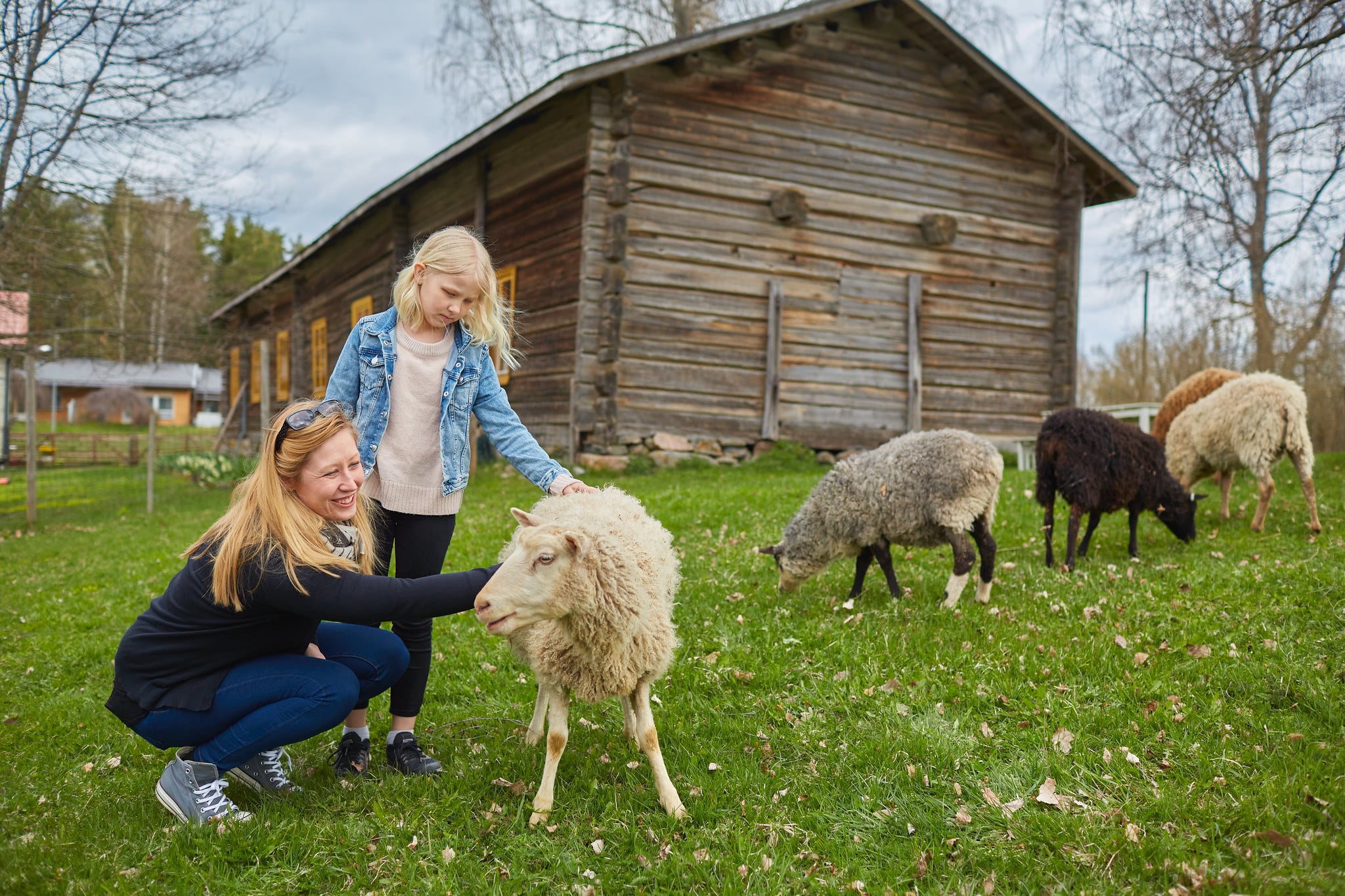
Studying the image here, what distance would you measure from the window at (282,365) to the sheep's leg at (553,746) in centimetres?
2401

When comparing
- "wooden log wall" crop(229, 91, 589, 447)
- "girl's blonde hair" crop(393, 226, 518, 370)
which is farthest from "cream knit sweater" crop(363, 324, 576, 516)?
"wooden log wall" crop(229, 91, 589, 447)

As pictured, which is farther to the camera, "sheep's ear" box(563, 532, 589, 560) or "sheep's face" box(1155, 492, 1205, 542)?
"sheep's face" box(1155, 492, 1205, 542)

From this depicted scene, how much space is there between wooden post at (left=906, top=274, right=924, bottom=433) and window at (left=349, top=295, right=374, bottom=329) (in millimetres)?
11286

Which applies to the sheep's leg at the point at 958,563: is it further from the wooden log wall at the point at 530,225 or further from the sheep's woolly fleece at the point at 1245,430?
the wooden log wall at the point at 530,225

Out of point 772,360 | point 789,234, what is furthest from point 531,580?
point 789,234

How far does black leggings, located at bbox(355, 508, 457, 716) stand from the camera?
12.1 ft

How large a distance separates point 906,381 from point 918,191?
10.6ft

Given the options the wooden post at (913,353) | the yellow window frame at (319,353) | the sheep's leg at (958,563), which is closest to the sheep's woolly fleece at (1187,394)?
the wooden post at (913,353)

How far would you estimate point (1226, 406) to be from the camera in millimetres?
7934

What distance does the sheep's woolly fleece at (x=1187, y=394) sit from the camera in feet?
31.6

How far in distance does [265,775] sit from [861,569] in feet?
13.4

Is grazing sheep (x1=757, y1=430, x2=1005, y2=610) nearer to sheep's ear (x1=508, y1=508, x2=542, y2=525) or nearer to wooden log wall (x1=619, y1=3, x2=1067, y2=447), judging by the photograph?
sheep's ear (x1=508, y1=508, x2=542, y2=525)

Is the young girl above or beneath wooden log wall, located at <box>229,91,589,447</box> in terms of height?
beneath

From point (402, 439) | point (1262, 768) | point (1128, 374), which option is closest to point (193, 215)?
point (402, 439)
